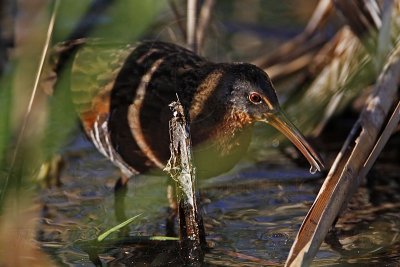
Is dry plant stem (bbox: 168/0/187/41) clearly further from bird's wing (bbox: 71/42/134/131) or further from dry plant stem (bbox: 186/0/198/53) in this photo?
bird's wing (bbox: 71/42/134/131)

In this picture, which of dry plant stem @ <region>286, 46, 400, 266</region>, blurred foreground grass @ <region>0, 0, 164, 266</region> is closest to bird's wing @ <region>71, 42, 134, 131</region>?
blurred foreground grass @ <region>0, 0, 164, 266</region>

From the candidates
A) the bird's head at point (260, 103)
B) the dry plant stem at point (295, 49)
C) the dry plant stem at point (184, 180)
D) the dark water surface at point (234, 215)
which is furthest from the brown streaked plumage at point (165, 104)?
the dry plant stem at point (295, 49)

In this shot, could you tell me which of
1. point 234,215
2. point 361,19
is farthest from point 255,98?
point 361,19

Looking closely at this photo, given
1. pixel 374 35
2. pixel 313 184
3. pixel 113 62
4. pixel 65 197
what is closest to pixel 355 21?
pixel 374 35

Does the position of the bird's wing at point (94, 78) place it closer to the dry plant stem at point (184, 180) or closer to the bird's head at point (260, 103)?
the bird's head at point (260, 103)

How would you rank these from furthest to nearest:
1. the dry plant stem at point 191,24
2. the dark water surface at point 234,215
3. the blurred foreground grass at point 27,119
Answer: the dry plant stem at point 191,24 → the dark water surface at point 234,215 → the blurred foreground grass at point 27,119

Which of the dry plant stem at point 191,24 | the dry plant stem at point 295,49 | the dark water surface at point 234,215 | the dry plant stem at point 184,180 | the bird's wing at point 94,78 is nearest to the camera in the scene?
the dry plant stem at point 184,180
